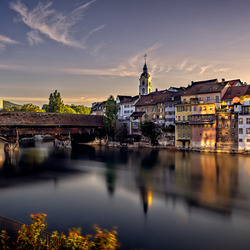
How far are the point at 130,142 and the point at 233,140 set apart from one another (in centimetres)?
2044

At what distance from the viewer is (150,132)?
150 feet

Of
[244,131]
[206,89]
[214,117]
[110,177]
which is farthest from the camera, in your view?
[206,89]

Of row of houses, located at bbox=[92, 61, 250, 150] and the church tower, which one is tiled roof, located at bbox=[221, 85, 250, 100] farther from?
the church tower

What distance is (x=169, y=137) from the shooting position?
45312 mm

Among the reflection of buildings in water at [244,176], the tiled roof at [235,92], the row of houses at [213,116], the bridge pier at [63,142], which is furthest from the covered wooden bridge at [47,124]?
the reflection of buildings in water at [244,176]

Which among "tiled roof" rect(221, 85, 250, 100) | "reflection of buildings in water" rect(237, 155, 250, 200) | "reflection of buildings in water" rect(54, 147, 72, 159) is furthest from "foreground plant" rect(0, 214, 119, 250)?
"tiled roof" rect(221, 85, 250, 100)

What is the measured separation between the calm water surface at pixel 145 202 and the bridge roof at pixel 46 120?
64.9 ft

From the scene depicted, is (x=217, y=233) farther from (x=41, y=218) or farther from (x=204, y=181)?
(x=204, y=181)

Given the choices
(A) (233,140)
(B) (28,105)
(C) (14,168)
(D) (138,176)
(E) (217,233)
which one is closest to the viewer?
(E) (217,233)

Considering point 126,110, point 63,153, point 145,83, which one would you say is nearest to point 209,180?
point 63,153

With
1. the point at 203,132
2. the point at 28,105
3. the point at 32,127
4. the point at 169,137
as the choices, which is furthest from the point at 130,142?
the point at 28,105

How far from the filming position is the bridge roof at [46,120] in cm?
4275

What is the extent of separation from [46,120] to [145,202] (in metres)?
37.1

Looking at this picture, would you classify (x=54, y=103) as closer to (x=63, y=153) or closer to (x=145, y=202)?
(x=63, y=153)
